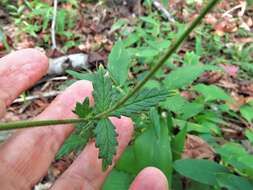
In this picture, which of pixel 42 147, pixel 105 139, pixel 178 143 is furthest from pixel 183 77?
pixel 105 139

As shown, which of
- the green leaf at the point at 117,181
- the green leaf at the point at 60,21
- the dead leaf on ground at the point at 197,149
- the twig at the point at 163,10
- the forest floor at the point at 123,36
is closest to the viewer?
the green leaf at the point at 117,181

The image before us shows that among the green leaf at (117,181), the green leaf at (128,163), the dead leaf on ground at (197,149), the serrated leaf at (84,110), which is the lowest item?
the dead leaf on ground at (197,149)

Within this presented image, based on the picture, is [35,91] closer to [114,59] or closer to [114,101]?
[114,59]

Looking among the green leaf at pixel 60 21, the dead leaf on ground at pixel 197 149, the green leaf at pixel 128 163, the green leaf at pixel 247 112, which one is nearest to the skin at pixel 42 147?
the green leaf at pixel 128 163

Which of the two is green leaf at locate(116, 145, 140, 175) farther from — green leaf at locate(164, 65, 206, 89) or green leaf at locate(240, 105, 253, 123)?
green leaf at locate(240, 105, 253, 123)

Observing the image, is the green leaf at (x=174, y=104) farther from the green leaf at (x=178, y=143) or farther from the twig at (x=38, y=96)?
the twig at (x=38, y=96)

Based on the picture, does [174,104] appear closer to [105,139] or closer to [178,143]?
[178,143]

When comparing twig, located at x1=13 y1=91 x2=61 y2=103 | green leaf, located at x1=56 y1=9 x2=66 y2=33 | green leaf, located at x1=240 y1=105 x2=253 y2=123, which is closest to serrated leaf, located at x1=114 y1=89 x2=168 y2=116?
green leaf, located at x1=240 y1=105 x2=253 y2=123
